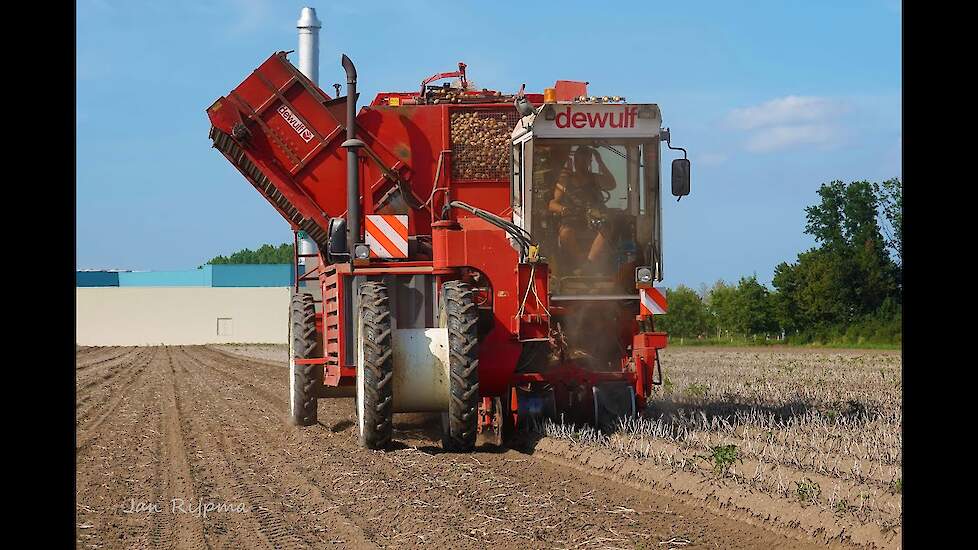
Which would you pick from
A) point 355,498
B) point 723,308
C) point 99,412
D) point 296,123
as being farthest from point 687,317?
point 355,498

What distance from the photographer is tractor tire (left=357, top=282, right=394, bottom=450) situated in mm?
9898

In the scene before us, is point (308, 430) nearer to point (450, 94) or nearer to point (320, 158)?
point (320, 158)

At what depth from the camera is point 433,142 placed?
42.1 ft

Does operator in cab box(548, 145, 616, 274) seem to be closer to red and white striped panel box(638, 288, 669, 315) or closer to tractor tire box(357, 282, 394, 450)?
red and white striped panel box(638, 288, 669, 315)

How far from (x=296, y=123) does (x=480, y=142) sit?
2094 mm

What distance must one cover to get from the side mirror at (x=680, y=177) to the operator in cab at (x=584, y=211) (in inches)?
25.2

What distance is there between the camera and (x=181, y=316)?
5881cm

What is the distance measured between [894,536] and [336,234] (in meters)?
7.03

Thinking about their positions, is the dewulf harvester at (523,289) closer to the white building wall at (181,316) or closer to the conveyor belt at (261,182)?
the conveyor belt at (261,182)

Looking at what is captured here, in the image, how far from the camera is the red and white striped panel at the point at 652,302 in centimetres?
1053

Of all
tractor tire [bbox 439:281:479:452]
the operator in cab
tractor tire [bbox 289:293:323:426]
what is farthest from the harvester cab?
tractor tire [bbox 289:293:323:426]

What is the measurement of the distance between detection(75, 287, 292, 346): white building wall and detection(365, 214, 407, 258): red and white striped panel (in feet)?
150

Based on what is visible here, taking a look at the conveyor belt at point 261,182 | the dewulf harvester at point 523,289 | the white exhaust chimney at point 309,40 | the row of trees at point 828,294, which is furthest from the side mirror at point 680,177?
the row of trees at point 828,294
